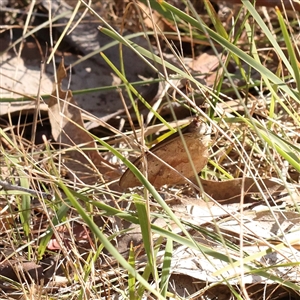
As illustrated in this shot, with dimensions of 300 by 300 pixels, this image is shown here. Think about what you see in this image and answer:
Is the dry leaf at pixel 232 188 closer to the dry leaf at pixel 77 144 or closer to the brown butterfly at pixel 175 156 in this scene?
the brown butterfly at pixel 175 156


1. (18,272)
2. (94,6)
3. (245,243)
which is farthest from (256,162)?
(94,6)

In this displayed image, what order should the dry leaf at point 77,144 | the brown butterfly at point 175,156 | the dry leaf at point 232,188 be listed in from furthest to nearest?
the dry leaf at point 77,144 → the dry leaf at point 232,188 → the brown butterfly at point 175,156

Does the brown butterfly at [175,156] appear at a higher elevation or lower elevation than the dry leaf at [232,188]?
higher

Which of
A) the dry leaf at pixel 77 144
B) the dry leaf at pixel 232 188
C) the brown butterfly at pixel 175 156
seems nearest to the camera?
the brown butterfly at pixel 175 156

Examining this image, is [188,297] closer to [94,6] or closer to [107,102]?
[107,102]

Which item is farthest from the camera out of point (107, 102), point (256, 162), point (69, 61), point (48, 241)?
point (69, 61)

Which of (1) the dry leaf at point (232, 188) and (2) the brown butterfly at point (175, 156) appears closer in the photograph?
(2) the brown butterfly at point (175, 156)

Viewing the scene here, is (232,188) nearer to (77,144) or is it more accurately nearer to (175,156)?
(175,156)

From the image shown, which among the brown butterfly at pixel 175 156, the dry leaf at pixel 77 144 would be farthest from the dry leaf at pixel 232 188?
the dry leaf at pixel 77 144

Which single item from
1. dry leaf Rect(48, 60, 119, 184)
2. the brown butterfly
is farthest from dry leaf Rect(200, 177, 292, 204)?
dry leaf Rect(48, 60, 119, 184)
